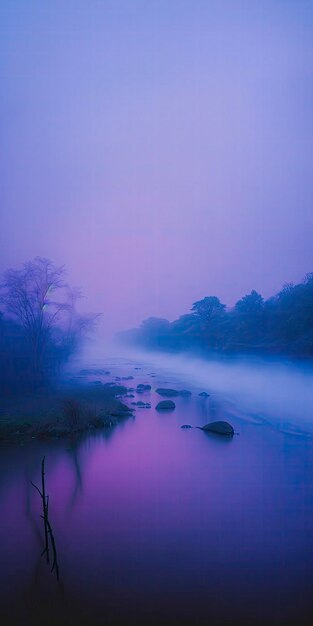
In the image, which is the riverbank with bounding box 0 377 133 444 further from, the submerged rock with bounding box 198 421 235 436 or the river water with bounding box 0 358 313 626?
the submerged rock with bounding box 198 421 235 436

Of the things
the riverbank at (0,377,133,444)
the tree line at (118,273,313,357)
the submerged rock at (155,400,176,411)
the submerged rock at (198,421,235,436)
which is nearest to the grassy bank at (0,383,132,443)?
the riverbank at (0,377,133,444)

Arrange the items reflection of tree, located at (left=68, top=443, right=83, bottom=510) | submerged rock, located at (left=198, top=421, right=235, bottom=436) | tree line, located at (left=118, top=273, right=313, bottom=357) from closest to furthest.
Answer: reflection of tree, located at (left=68, top=443, right=83, bottom=510) < submerged rock, located at (left=198, top=421, right=235, bottom=436) < tree line, located at (left=118, top=273, right=313, bottom=357)

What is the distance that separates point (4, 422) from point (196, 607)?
14.1 m

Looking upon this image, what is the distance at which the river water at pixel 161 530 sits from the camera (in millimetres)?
6492

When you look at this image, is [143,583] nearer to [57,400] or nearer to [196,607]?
[196,607]

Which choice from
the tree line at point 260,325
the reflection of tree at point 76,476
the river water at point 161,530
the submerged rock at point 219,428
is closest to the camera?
the river water at point 161,530

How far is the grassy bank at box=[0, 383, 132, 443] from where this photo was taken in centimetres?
1733

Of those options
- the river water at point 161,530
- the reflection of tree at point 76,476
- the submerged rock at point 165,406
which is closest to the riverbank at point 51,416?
the river water at point 161,530

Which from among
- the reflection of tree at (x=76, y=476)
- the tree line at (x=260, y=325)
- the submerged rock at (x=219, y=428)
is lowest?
the reflection of tree at (x=76, y=476)

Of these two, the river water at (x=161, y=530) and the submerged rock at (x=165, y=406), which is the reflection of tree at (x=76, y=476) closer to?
the river water at (x=161, y=530)

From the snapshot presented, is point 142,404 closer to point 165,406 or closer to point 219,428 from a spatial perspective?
point 165,406

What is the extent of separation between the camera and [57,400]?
23.1 meters

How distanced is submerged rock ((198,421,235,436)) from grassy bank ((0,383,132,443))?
5.38 meters

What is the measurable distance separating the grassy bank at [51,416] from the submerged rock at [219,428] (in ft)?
17.7
